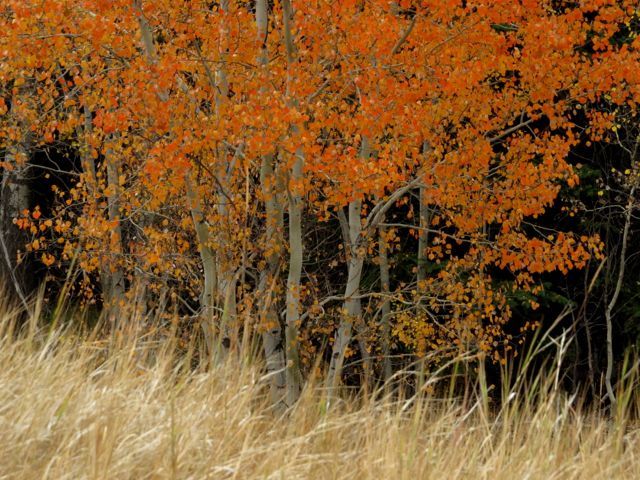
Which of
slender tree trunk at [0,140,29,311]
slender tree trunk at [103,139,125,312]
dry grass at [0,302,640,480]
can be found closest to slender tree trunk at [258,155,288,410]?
slender tree trunk at [103,139,125,312]

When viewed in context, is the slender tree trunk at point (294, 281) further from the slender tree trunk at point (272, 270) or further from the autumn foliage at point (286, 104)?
the slender tree trunk at point (272, 270)

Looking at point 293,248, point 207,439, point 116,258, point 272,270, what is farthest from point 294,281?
point 207,439

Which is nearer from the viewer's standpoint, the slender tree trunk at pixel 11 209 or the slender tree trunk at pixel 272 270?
the slender tree trunk at pixel 272 270

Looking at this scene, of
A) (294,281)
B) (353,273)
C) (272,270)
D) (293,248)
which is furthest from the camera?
(353,273)

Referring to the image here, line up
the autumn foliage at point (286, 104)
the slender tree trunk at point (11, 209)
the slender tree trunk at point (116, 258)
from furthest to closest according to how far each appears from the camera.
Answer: the slender tree trunk at point (11, 209) < the slender tree trunk at point (116, 258) < the autumn foliage at point (286, 104)

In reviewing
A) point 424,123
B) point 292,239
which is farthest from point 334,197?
point 424,123

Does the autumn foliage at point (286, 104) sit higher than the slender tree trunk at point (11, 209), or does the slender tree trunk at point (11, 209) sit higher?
the autumn foliage at point (286, 104)

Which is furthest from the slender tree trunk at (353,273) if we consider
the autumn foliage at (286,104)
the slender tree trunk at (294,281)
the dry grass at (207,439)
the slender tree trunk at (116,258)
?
the dry grass at (207,439)

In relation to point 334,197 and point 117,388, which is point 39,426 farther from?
point 334,197

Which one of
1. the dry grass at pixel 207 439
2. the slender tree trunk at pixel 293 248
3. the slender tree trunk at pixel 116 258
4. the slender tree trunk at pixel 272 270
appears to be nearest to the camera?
the dry grass at pixel 207 439

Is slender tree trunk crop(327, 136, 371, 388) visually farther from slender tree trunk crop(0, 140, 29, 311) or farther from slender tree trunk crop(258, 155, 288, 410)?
slender tree trunk crop(0, 140, 29, 311)

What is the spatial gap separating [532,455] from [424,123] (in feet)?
21.0

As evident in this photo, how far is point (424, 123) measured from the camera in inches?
408

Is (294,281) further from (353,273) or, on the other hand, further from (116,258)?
(116,258)
